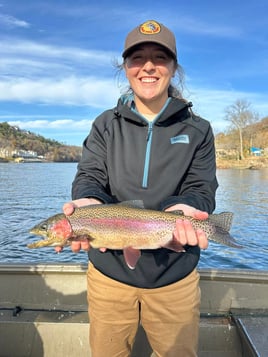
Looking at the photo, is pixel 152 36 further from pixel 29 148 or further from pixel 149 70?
pixel 29 148

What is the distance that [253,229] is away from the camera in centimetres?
1598

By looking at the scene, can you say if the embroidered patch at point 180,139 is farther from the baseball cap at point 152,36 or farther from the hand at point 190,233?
the baseball cap at point 152,36

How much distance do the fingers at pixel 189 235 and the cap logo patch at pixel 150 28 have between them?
1.49m

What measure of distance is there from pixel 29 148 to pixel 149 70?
16638 cm

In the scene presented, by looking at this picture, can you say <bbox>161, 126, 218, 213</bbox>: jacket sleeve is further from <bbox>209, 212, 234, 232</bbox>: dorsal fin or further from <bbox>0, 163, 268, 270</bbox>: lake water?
<bbox>0, 163, 268, 270</bbox>: lake water

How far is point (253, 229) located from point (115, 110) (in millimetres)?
14170

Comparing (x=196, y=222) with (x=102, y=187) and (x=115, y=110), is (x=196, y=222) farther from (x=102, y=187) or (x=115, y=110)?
(x=115, y=110)

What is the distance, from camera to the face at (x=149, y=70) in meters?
2.91

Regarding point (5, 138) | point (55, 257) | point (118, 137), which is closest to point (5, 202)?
point (55, 257)

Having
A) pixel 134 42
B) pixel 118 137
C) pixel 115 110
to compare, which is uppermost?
pixel 134 42

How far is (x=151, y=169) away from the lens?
295cm

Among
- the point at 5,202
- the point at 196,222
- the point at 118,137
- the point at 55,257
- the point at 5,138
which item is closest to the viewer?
the point at 196,222

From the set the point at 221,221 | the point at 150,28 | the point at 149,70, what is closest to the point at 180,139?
the point at 149,70

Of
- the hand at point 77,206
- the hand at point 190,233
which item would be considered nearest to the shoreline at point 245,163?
the hand at point 190,233
